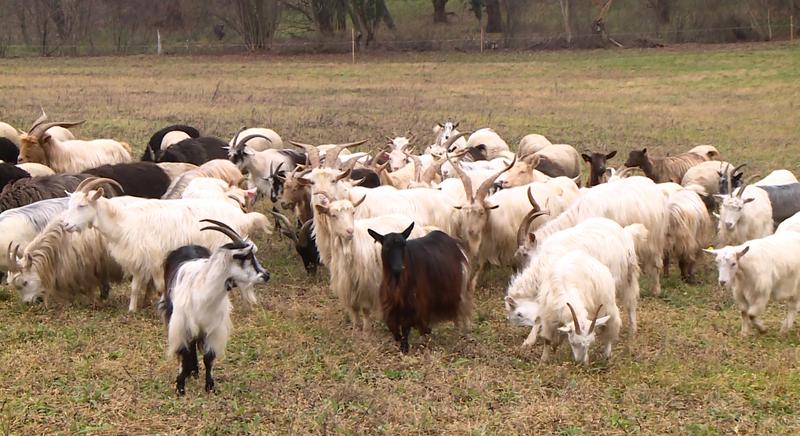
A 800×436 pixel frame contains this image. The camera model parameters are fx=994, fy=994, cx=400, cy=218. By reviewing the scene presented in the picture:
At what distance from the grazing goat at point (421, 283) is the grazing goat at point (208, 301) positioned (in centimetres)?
141

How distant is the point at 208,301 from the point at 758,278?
4.42 metres

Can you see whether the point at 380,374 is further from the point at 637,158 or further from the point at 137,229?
the point at 637,158

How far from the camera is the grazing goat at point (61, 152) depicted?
12.0 m

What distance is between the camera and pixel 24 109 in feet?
66.3

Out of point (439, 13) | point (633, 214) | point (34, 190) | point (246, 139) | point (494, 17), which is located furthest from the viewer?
point (439, 13)

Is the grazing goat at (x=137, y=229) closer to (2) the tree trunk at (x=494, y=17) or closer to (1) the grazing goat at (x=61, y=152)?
(1) the grazing goat at (x=61, y=152)

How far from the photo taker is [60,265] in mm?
8312

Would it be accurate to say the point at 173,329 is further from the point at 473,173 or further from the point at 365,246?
the point at 473,173

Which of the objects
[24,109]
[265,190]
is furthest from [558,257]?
[24,109]

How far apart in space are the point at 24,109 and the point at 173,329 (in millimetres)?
15735

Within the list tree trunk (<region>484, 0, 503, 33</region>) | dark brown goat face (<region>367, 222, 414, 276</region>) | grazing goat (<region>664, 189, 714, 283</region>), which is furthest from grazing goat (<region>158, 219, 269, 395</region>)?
tree trunk (<region>484, 0, 503, 33</region>)

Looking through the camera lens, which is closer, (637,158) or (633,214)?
(633,214)

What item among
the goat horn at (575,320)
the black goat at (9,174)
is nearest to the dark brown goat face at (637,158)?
the goat horn at (575,320)

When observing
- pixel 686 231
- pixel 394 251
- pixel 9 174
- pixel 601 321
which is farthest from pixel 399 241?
pixel 9 174
